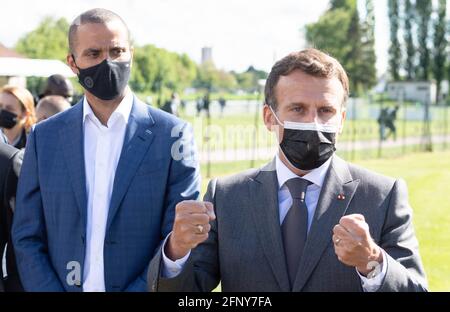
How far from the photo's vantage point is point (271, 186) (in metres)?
2.79

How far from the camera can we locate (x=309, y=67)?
270 centimetres

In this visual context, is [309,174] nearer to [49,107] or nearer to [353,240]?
[353,240]

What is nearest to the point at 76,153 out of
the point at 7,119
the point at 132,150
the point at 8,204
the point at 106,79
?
the point at 132,150

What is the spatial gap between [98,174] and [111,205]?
7.2 inches

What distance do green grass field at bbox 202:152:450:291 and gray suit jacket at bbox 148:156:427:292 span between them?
5326mm

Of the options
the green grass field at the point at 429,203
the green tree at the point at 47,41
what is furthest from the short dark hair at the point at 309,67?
the green tree at the point at 47,41

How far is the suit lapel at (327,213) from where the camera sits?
Result: 8.58ft

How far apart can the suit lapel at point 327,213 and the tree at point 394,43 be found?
80484mm

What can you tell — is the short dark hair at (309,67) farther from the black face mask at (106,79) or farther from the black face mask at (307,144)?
the black face mask at (106,79)

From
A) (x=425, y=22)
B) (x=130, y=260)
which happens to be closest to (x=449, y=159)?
(x=130, y=260)

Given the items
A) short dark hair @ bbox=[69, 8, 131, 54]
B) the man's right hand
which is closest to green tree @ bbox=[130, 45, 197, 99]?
short dark hair @ bbox=[69, 8, 131, 54]

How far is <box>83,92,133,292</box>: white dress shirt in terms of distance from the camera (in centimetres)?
337

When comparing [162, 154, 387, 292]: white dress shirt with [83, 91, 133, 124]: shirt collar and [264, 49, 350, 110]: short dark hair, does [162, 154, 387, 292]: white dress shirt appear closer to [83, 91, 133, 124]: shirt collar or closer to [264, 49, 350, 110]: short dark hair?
[264, 49, 350, 110]: short dark hair
